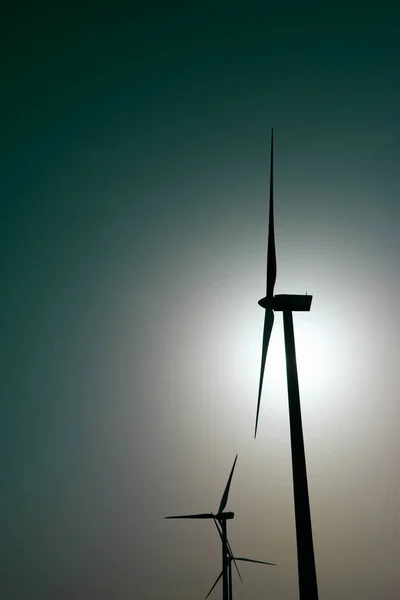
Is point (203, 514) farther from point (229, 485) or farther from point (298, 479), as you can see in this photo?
point (298, 479)

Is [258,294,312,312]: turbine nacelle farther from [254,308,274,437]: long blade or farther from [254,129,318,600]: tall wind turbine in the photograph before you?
[254,308,274,437]: long blade

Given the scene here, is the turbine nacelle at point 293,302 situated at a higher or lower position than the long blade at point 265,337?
higher

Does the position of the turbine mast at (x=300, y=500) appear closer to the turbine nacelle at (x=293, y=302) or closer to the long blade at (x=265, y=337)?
the turbine nacelle at (x=293, y=302)

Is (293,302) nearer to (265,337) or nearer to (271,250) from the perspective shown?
(265,337)

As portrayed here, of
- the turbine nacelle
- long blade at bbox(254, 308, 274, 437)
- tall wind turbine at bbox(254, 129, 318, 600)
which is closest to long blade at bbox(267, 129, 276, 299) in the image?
tall wind turbine at bbox(254, 129, 318, 600)

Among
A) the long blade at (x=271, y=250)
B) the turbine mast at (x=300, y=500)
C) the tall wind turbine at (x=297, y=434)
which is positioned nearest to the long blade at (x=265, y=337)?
the tall wind turbine at (x=297, y=434)

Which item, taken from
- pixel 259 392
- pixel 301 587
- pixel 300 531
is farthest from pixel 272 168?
pixel 301 587

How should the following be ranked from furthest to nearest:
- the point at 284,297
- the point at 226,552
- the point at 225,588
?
the point at 226,552 → the point at 225,588 → the point at 284,297

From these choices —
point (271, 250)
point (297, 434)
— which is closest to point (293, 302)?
point (271, 250)
